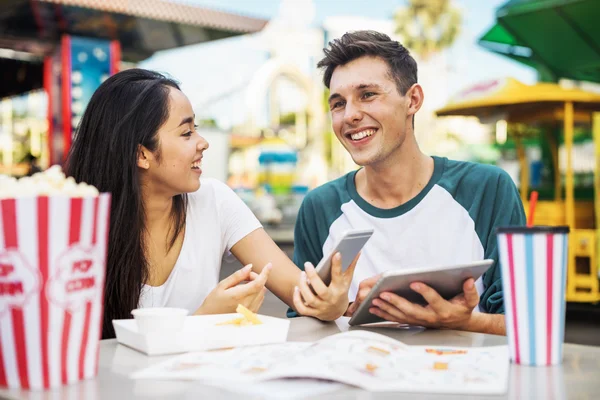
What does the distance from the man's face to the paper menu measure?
122cm

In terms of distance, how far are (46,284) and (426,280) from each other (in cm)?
80

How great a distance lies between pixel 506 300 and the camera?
4.14 ft

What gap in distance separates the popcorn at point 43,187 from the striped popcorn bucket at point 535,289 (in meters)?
0.71

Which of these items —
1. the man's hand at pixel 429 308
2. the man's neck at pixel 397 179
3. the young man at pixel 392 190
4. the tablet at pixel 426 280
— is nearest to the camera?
the tablet at pixel 426 280

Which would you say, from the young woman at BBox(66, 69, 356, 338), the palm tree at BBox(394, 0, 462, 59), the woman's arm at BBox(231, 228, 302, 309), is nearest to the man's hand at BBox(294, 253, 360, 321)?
the young woman at BBox(66, 69, 356, 338)

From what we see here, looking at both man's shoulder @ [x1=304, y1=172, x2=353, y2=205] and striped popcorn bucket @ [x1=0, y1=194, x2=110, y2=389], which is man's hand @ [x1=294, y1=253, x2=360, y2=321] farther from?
man's shoulder @ [x1=304, y1=172, x2=353, y2=205]

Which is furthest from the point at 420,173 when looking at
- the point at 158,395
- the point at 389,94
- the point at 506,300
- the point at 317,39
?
the point at 317,39

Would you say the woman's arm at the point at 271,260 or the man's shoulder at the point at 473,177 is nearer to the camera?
the woman's arm at the point at 271,260

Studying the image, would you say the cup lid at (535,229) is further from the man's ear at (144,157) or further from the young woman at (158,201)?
the man's ear at (144,157)

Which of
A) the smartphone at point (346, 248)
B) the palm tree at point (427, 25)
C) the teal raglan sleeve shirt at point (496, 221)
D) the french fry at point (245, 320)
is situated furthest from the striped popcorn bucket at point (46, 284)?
the palm tree at point (427, 25)

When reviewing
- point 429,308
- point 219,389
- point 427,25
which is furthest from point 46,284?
point 427,25

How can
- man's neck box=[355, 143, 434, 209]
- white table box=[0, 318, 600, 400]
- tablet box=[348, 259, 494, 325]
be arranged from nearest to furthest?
white table box=[0, 318, 600, 400], tablet box=[348, 259, 494, 325], man's neck box=[355, 143, 434, 209]

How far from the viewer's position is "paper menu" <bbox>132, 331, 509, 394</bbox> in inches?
43.1

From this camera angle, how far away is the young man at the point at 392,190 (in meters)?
2.38
